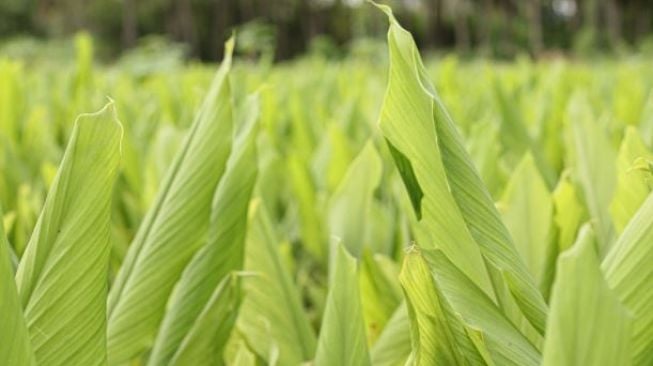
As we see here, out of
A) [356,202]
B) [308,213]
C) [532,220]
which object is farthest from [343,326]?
[308,213]

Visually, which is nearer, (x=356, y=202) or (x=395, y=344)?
(x=395, y=344)

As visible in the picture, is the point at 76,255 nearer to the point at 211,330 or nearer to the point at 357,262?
the point at 211,330

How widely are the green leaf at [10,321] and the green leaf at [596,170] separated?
534 millimetres

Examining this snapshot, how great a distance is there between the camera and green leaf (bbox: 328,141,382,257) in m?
0.87

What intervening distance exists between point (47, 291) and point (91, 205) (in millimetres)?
44

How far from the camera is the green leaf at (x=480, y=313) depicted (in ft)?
1.28

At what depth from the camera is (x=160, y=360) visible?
21.4 inches

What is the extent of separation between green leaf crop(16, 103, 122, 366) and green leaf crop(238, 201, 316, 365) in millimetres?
211

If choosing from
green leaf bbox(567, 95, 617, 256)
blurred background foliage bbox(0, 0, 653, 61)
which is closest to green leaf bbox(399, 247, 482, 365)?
green leaf bbox(567, 95, 617, 256)

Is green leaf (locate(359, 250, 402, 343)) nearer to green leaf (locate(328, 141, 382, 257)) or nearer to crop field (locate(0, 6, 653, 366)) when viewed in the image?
crop field (locate(0, 6, 653, 366))

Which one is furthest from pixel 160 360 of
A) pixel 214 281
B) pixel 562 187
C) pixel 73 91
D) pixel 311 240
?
pixel 73 91

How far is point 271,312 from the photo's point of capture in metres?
0.66

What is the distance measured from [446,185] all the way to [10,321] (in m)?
0.19

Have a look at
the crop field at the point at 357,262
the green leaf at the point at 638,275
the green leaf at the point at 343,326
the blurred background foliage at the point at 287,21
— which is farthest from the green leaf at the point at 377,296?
the blurred background foliage at the point at 287,21
